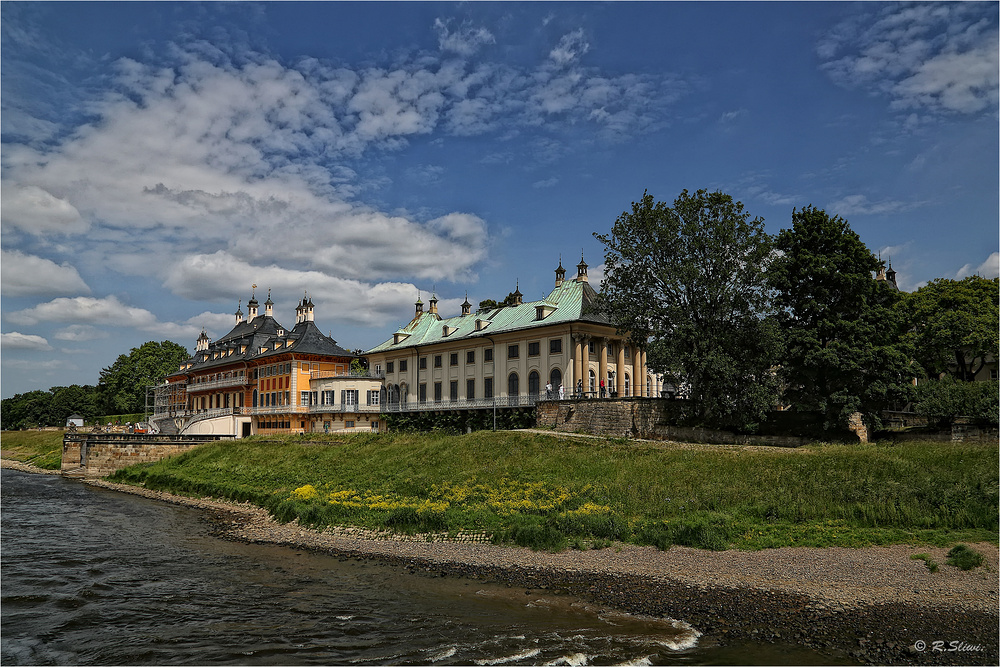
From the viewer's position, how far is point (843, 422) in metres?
32.9

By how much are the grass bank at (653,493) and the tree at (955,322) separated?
20515 millimetres

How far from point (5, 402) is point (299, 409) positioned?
107m

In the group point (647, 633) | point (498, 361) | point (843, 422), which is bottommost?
point (647, 633)

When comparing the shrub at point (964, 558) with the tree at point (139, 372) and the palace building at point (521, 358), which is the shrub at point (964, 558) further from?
the tree at point (139, 372)

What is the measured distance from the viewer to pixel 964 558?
52.8 ft

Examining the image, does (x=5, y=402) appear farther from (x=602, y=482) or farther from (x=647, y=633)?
(x=647, y=633)

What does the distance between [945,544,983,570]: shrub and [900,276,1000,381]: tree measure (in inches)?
1140

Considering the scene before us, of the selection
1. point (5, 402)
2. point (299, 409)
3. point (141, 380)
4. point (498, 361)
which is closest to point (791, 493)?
point (498, 361)

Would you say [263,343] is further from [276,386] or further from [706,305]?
[706,305]

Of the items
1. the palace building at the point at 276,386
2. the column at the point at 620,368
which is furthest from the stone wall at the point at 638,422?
the palace building at the point at 276,386

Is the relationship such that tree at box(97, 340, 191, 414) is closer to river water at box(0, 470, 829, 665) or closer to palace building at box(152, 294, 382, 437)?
palace building at box(152, 294, 382, 437)

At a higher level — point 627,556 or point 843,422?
point 843,422

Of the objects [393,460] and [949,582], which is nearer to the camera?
[949,582]

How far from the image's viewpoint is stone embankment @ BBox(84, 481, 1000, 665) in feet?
41.8
